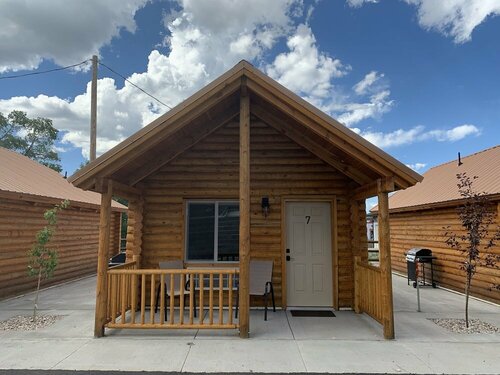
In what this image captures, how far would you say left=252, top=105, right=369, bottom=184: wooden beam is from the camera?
616cm

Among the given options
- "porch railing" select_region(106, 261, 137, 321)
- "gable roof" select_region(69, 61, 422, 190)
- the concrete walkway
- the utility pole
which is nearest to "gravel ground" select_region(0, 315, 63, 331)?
the concrete walkway

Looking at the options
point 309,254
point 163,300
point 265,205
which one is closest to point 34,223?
point 163,300

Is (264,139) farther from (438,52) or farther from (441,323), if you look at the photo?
(438,52)

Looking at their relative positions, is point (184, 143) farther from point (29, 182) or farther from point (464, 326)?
point (464, 326)

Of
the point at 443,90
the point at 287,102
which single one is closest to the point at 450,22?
the point at 443,90

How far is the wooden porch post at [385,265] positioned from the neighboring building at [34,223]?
7198 millimetres

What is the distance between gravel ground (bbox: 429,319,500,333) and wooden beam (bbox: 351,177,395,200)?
2409 mm

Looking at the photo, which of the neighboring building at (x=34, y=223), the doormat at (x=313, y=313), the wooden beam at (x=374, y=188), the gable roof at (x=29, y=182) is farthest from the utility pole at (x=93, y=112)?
the wooden beam at (x=374, y=188)

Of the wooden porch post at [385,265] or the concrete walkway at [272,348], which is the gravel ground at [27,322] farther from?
the wooden porch post at [385,265]

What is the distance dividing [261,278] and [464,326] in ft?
10.9

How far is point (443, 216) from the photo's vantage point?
8.98 m

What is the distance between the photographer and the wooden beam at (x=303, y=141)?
6164 millimetres

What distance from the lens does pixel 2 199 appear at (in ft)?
23.5

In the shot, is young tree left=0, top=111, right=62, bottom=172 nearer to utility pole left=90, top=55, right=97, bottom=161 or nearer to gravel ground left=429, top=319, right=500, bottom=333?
utility pole left=90, top=55, right=97, bottom=161
